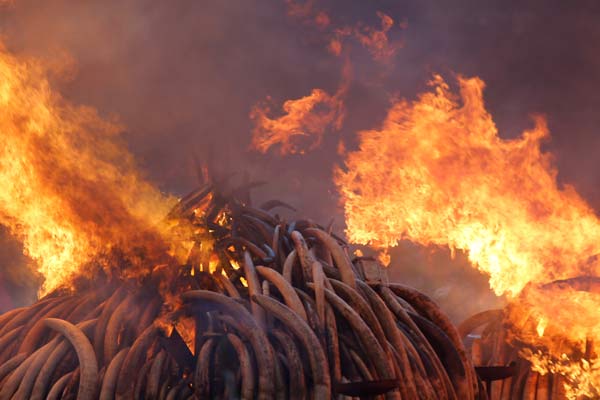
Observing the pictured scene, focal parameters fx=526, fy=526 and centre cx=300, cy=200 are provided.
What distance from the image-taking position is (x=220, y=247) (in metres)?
4.16

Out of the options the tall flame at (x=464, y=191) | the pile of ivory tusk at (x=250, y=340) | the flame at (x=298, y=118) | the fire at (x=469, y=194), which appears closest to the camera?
the pile of ivory tusk at (x=250, y=340)

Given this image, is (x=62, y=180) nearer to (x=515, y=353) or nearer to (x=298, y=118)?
(x=298, y=118)

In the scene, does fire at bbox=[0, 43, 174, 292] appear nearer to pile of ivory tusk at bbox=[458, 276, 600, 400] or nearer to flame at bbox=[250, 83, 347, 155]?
flame at bbox=[250, 83, 347, 155]

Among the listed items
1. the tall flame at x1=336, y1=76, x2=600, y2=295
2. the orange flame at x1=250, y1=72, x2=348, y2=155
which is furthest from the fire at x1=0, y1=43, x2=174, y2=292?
the tall flame at x1=336, y1=76, x2=600, y2=295

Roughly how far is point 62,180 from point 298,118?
10.9ft

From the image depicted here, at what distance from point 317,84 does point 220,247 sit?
3575 millimetres

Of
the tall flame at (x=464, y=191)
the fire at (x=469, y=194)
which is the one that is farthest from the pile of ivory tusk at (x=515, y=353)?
the tall flame at (x=464, y=191)

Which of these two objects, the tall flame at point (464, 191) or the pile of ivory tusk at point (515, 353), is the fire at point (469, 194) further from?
the pile of ivory tusk at point (515, 353)

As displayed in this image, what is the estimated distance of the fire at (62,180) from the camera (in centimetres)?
396

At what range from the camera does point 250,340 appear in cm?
301

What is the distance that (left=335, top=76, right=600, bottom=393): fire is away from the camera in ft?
17.2

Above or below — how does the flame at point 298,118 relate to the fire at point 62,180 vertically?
above

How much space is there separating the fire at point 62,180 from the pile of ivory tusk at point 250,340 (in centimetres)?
39

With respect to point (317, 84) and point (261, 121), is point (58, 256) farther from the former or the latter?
point (317, 84)
